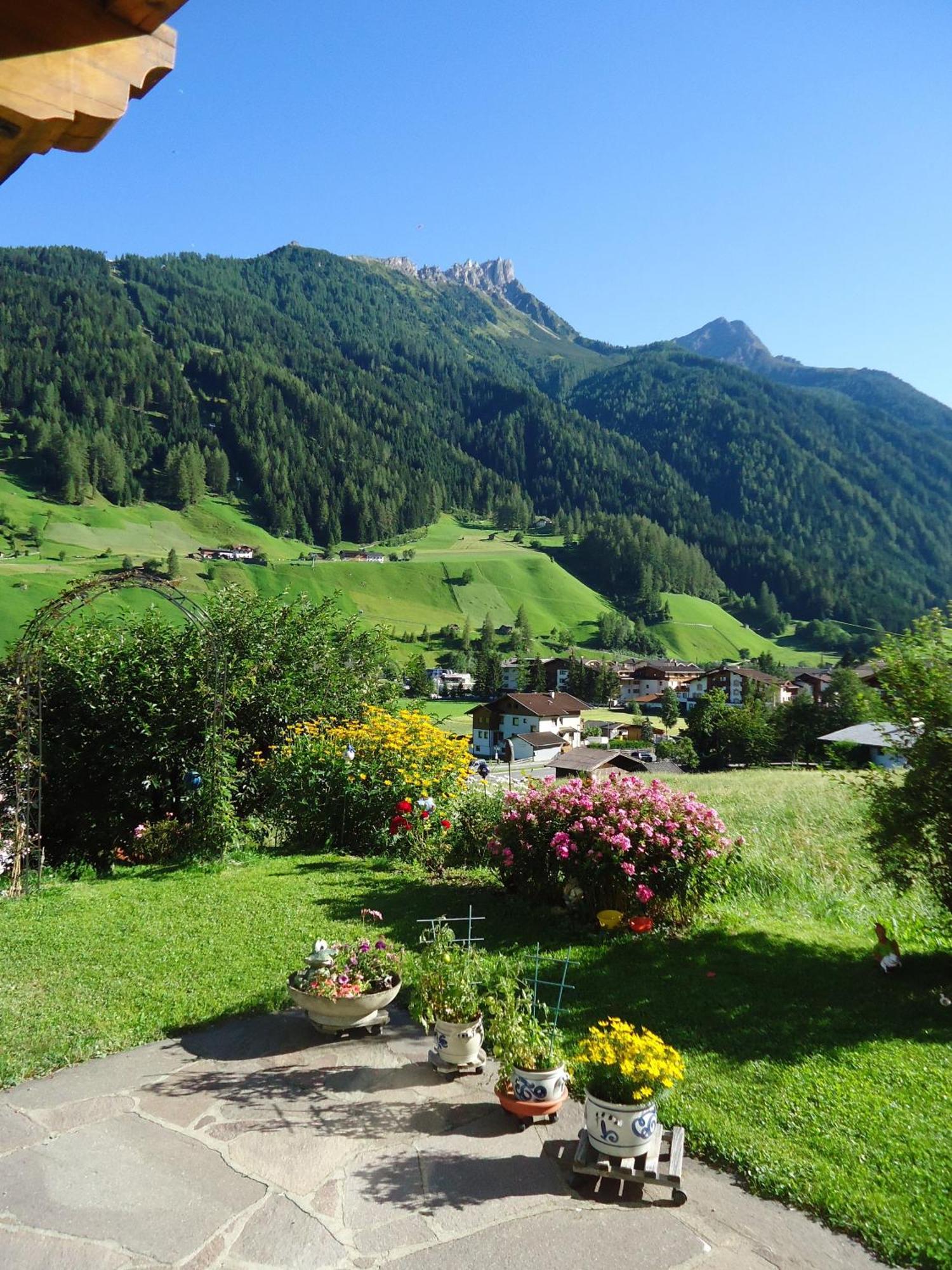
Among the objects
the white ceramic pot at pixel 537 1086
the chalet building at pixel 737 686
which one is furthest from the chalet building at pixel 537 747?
the white ceramic pot at pixel 537 1086

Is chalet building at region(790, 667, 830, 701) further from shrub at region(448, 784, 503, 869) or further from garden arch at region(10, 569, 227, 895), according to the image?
garden arch at region(10, 569, 227, 895)

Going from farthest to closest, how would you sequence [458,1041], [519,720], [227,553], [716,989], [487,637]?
1. [227,553]
2. [487,637]
3. [519,720]
4. [716,989]
5. [458,1041]

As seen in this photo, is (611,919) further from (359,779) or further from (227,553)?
(227,553)

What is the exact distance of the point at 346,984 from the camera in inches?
212

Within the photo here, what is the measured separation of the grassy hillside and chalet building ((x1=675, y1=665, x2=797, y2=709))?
34.1 meters

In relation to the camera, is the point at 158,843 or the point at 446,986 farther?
the point at 158,843

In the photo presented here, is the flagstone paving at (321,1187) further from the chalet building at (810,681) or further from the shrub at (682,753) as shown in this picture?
the chalet building at (810,681)

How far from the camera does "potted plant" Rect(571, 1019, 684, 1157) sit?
3824 millimetres

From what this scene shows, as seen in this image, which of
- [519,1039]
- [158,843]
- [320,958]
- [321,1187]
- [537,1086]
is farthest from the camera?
[158,843]

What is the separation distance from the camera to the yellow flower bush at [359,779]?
39.9ft

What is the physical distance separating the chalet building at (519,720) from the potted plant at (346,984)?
234 ft

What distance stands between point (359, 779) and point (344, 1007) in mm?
7053

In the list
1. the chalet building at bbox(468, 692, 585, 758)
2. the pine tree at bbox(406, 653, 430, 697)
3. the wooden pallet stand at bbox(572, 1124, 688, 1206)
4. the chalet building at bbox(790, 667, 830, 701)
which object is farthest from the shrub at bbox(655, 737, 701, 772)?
the wooden pallet stand at bbox(572, 1124, 688, 1206)

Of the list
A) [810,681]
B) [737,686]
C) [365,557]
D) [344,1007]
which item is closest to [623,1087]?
[344,1007]
